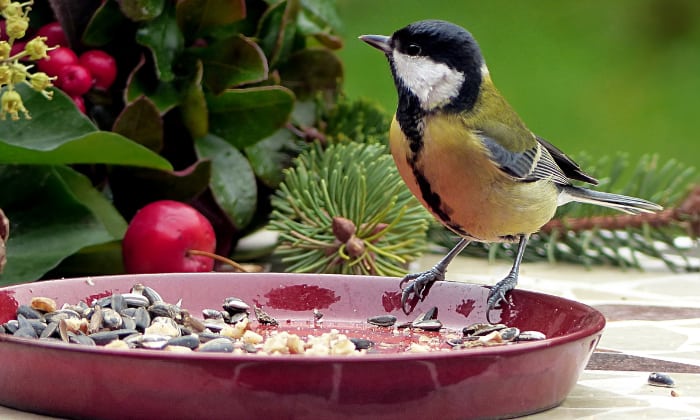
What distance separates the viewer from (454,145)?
70.7 inches

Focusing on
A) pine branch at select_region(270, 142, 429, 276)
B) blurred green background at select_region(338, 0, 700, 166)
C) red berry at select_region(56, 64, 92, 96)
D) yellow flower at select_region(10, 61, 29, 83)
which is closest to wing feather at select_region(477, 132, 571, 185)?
pine branch at select_region(270, 142, 429, 276)

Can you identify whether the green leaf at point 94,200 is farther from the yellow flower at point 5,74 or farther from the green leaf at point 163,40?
the yellow flower at point 5,74

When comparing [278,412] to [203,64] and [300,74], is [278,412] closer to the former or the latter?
[203,64]

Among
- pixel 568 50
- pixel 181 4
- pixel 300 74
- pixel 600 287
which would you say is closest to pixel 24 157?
pixel 181 4

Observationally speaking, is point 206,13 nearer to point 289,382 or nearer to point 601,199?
point 601,199

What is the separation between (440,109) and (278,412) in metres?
0.73

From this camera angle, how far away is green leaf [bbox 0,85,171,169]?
6.62ft

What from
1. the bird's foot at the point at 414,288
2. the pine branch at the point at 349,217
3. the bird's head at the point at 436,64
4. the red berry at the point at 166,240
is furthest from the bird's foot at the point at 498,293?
the red berry at the point at 166,240

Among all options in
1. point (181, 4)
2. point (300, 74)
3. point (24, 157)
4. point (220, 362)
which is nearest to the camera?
point (220, 362)

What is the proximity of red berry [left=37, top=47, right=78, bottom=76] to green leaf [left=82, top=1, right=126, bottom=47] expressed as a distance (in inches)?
3.4

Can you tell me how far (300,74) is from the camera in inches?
107

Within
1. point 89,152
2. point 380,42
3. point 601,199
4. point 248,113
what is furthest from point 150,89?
point 601,199

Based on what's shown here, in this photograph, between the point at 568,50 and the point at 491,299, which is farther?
the point at 568,50

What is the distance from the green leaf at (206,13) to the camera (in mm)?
2326
